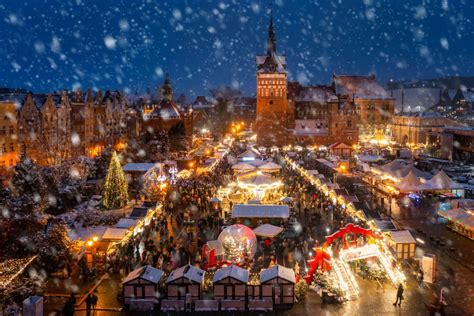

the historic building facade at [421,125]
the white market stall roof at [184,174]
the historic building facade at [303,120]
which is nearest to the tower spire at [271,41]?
the historic building facade at [303,120]

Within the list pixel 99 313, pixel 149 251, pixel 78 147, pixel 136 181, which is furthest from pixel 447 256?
pixel 78 147

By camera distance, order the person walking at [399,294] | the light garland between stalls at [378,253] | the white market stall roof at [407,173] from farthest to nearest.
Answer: the white market stall roof at [407,173], the light garland between stalls at [378,253], the person walking at [399,294]

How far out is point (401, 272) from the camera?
14.1 m

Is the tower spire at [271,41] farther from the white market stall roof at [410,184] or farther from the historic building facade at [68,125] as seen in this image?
the white market stall roof at [410,184]

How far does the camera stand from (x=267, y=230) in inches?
723

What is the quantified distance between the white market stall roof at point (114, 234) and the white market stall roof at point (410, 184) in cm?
1681

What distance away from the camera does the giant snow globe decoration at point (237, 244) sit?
1528 centimetres

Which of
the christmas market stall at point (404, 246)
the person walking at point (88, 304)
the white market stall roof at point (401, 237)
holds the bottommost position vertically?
the person walking at point (88, 304)

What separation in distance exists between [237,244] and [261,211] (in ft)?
16.8

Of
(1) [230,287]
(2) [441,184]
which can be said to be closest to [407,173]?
(2) [441,184]

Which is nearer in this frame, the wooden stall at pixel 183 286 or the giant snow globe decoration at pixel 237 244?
the wooden stall at pixel 183 286

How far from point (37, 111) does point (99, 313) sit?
26862 mm

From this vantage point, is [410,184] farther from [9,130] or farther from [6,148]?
[9,130]

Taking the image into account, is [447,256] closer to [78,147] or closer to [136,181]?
[136,181]
